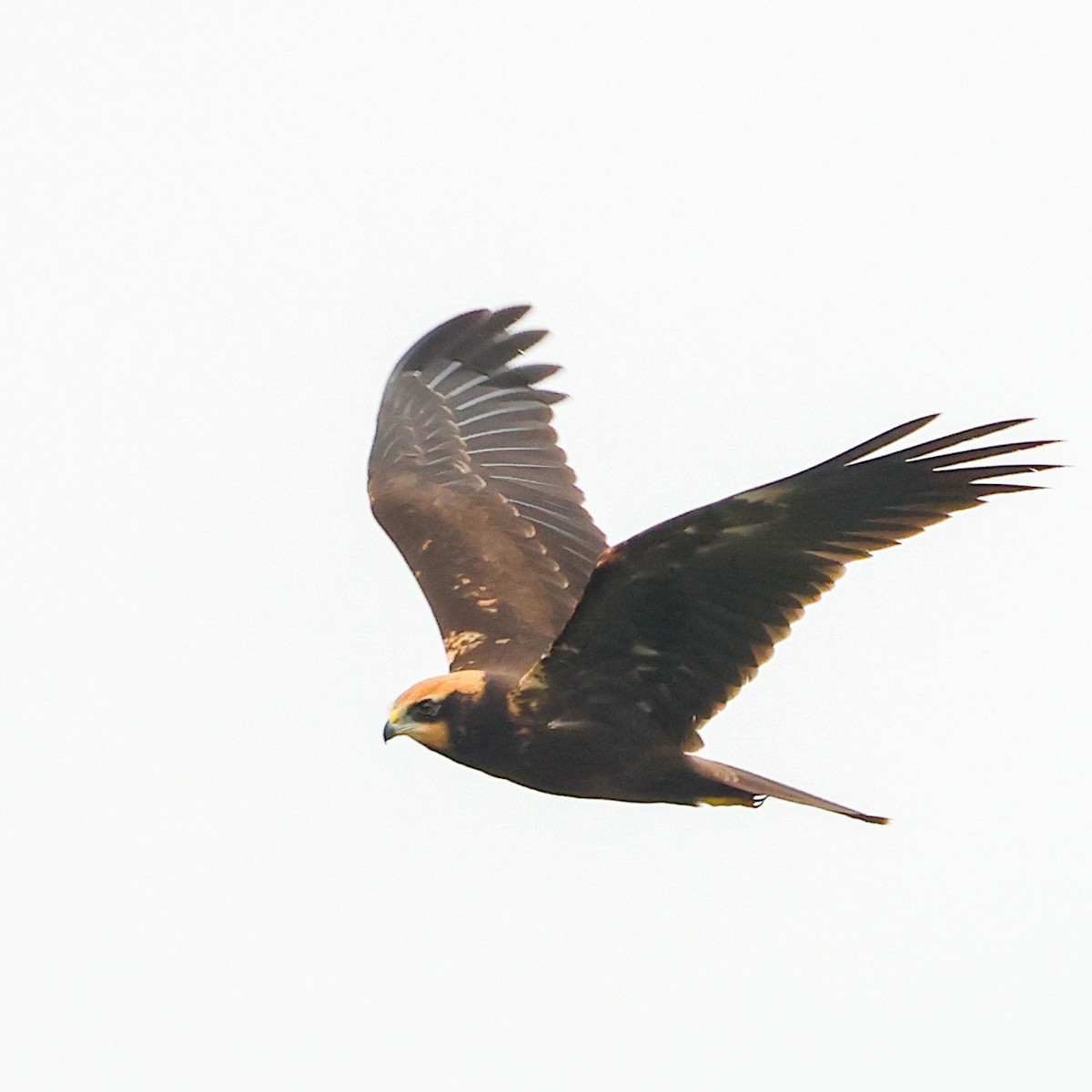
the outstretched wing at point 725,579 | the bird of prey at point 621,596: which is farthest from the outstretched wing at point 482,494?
the outstretched wing at point 725,579

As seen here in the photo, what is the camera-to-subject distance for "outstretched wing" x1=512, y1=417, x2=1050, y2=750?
8805 mm

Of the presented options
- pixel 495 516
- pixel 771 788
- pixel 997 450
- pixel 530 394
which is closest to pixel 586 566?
pixel 495 516

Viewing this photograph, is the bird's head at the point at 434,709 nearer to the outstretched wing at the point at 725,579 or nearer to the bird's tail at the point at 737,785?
the outstretched wing at the point at 725,579

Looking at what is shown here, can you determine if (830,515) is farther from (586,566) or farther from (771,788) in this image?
(586,566)

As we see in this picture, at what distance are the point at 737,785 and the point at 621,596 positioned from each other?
1045 millimetres

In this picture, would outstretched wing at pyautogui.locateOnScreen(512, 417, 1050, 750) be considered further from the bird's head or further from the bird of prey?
the bird's head

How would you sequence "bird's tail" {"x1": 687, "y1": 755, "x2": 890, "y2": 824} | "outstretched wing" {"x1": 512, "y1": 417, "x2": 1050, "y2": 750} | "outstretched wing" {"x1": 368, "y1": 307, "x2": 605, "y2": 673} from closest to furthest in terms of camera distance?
1. "outstretched wing" {"x1": 512, "y1": 417, "x2": 1050, "y2": 750}
2. "bird's tail" {"x1": 687, "y1": 755, "x2": 890, "y2": 824}
3. "outstretched wing" {"x1": 368, "y1": 307, "x2": 605, "y2": 673}

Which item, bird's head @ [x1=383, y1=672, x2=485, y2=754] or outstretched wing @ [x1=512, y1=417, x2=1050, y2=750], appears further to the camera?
bird's head @ [x1=383, y1=672, x2=485, y2=754]

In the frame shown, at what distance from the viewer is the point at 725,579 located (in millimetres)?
9250

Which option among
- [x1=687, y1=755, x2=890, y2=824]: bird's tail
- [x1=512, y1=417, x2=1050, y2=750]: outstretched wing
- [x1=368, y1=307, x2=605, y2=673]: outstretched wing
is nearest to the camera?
[x1=512, y1=417, x2=1050, y2=750]: outstretched wing

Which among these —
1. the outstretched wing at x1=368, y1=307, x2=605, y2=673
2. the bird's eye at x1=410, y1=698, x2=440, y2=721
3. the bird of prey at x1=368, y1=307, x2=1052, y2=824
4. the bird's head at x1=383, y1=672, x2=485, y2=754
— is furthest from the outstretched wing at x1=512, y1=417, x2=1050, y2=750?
the outstretched wing at x1=368, y1=307, x2=605, y2=673

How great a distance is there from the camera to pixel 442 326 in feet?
42.1

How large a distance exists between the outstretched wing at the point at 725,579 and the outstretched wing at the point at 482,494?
2.85 ft

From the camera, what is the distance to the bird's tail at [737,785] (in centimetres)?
955
